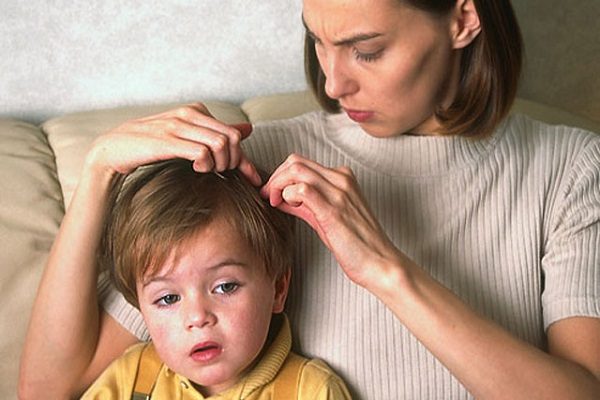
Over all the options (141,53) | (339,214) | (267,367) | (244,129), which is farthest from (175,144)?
(141,53)

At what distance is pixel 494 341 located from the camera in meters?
1.48

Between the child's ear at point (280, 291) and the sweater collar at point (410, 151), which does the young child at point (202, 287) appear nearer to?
the child's ear at point (280, 291)

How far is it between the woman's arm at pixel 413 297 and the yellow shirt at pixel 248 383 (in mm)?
156

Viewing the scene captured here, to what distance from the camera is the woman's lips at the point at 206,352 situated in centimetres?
145

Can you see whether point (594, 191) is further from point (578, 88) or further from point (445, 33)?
point (578, 88)

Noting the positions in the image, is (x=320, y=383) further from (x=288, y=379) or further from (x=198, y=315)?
(x=198, y=315)

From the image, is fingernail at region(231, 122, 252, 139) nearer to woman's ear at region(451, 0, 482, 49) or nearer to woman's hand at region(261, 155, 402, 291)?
woman's hand at region(261, 155, 402, 291)

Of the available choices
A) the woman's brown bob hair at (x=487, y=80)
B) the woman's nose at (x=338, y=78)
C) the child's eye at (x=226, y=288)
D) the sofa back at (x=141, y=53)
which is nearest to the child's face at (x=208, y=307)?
the child's eye at (x=226, y=288)

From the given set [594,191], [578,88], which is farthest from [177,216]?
[578,88]

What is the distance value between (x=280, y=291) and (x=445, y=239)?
0.27 metres

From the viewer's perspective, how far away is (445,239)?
1.65 meters

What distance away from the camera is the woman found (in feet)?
4.79

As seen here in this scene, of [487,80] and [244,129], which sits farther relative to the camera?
[487,80]

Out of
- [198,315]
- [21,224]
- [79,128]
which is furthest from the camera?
[79,128]
